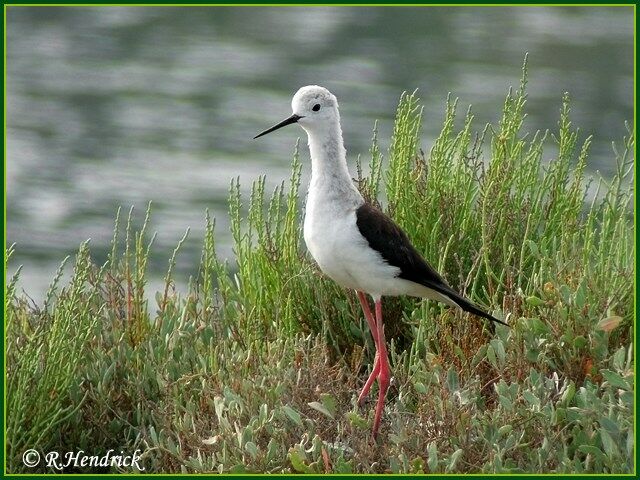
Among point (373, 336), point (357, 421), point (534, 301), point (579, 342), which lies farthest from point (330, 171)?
point (579, 342)

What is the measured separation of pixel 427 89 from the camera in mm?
15555

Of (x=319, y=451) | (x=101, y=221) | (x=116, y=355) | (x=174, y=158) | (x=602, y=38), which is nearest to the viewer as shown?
(x=319, y=451)

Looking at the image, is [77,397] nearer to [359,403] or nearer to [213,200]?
[359,403]

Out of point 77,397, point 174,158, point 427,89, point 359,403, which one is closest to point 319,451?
point 359,403

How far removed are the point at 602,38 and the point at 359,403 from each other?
14.0m

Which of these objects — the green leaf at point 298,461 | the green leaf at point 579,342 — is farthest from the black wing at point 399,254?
the green leaf at point 298,461

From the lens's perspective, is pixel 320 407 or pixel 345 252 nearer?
pixel 320 407

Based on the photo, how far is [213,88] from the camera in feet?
54.0

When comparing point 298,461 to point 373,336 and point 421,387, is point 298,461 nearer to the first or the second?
point 421,387

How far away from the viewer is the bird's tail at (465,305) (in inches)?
201

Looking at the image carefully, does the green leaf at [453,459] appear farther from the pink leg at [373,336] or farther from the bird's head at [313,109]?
the bird's head at [313,109]

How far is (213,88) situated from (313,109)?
11.3m

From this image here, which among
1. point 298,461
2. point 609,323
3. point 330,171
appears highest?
point 330,171

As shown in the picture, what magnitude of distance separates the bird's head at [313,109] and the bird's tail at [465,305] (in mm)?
1019
